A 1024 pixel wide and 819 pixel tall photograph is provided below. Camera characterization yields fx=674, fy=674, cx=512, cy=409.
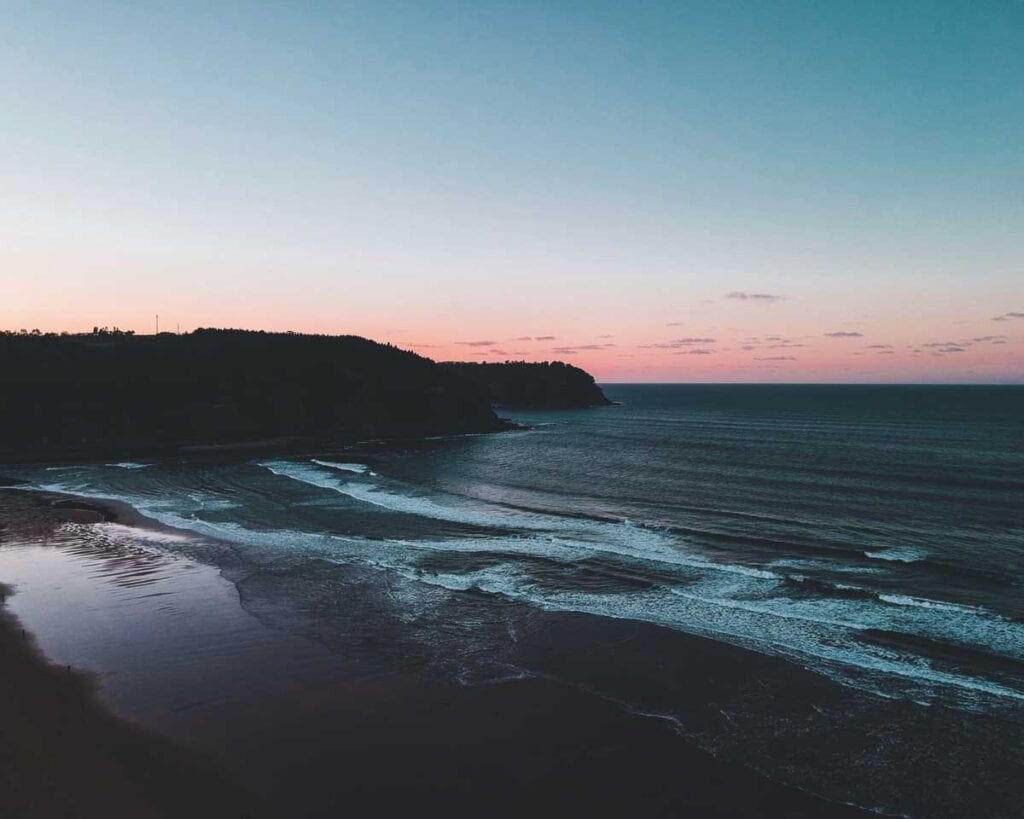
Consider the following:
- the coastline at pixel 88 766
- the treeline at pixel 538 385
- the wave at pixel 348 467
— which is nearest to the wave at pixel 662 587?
the coastline at pixel 88 766

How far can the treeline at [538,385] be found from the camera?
18462 cm

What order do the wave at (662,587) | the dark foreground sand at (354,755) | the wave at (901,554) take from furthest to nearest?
the wave at (901,554), the wave at (662,587), the dark foreground sand at (354,755)

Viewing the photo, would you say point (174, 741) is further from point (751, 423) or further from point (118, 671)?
point (751, 423)

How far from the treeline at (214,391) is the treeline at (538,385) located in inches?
2436

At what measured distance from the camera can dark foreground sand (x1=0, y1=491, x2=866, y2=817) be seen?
1285 centimetres

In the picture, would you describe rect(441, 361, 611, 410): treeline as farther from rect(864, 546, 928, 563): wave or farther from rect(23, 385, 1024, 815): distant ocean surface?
rect(864, 546, 928, 563): wave

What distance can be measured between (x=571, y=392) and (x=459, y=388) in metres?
73.0

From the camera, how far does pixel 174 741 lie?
15.0 metres

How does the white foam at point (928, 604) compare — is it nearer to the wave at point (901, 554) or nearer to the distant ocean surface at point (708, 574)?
the distant ocean surface at point (708, 574)

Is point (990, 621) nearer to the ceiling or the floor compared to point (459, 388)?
nearer to the floor

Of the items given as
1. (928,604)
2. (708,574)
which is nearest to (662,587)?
(708,574)

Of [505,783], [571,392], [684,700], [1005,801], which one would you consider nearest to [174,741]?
[505,783]

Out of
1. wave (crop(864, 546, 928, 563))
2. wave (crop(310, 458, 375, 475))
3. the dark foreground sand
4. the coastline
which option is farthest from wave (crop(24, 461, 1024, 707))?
wave (crop(310, 458, 375, 475))

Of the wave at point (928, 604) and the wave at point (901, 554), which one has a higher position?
the wave at point (901, 554)
